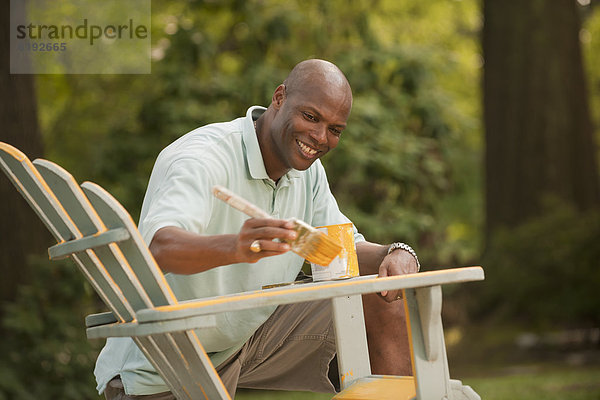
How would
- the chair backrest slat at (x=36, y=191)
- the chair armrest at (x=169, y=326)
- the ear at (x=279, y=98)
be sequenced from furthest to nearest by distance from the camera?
the ear at (x=279, y=98) → the chair backrest slat at (x=36, y=191) → the chair armrest at (x=169, y=326)

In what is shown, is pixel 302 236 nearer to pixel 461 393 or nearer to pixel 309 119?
Result: pixel 461 393

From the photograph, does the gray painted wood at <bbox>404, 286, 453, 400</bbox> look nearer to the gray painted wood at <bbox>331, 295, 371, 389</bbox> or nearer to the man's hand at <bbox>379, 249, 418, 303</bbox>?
the man's hand at <bbox>379, 249, 418, 303</bbox>

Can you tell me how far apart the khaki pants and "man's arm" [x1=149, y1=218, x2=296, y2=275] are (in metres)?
0.90

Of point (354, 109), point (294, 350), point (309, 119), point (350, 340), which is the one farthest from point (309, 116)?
point (354, 109)

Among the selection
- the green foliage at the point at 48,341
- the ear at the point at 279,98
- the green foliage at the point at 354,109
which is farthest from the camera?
the green foliage at the point at 354,109

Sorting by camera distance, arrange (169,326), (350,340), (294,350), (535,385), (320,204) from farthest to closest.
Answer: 1. (535,385)
2. (320,204)
3. (294,350)
4. (350,340)
5. (169,326)

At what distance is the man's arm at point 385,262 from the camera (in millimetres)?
2865

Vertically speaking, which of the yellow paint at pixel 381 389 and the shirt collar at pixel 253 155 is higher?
the shirt collar at pixel 253 155

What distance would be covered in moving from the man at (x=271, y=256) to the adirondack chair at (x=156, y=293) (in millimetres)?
314

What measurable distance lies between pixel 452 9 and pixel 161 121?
29.2 ft

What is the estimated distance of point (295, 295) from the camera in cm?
219

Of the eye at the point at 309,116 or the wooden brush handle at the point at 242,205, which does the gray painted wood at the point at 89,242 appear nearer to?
the wooden brush handle at the point at 242,205

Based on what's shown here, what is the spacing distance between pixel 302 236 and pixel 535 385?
5322mm

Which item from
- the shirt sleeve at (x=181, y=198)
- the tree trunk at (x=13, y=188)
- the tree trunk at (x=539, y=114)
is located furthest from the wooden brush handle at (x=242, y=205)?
the tree trunk at (x=539, y=114)
